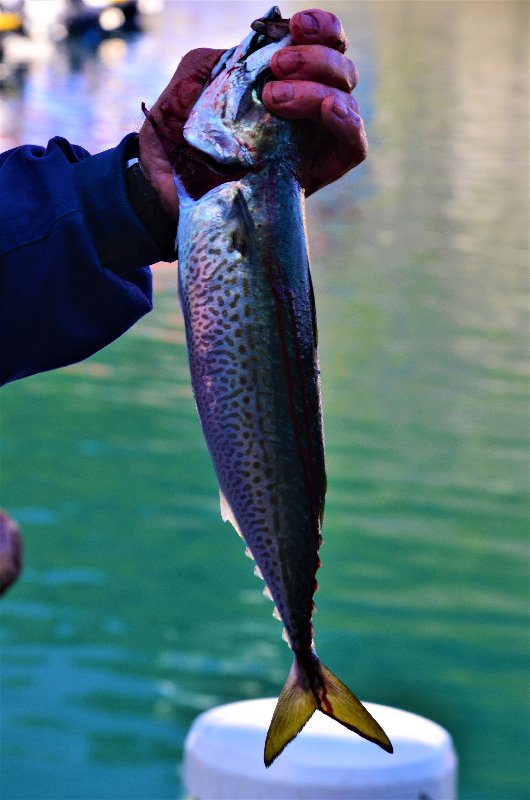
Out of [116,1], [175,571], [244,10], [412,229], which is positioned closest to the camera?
[175,571]

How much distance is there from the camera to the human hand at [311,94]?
1762 mm

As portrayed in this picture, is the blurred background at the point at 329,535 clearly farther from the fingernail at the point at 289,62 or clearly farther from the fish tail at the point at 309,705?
the fish tail at the point at 309,705

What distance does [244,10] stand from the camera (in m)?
39.6

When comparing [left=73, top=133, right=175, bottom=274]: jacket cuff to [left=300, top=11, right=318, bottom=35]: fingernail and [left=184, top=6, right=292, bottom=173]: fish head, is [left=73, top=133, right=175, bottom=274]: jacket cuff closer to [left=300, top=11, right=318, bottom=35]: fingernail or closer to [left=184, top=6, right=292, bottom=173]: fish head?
[left=184, top=6, right=292, bottom=173]: fish head

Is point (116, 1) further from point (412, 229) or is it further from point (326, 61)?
point (326, 61)

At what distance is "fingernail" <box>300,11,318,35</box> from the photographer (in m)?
1.79

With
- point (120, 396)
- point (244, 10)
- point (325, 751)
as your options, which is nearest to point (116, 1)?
point (244, 10)

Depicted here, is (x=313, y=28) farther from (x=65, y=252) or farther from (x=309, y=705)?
(x=309, y=705)

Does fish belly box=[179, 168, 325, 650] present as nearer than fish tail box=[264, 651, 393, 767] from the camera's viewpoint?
Yes

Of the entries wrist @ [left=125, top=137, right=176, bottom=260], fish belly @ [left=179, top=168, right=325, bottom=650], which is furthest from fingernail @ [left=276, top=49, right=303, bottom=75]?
wrist @ [left=125, top=137, right=176, bottom=260]

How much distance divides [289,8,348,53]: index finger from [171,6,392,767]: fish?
0.05 metres

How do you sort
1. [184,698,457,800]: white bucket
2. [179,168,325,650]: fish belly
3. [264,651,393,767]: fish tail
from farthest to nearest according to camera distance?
[184,698,457,800]: white bucket
[264,651,393,767]: fish tail
[179,168,325,650]: fish belly

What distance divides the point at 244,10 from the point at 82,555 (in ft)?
116

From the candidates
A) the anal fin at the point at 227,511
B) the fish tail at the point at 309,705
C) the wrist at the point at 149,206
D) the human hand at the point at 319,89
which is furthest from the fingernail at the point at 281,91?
the fish tail at the point at 309,705
